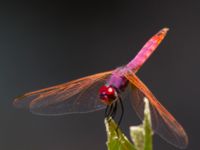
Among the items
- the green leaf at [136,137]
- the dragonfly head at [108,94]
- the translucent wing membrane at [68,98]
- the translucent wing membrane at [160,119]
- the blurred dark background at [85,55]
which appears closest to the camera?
the green leaf at [136,137]

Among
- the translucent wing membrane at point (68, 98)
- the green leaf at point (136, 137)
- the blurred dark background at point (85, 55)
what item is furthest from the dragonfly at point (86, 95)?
the blurred dark background at point (85, 55)

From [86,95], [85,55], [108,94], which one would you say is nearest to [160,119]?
[108,94]

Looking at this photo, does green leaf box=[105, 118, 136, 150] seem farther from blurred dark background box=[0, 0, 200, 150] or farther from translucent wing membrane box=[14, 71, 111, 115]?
blurred dark background box=[0, 0, 200, 150]

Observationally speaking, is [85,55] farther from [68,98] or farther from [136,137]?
[136,137]

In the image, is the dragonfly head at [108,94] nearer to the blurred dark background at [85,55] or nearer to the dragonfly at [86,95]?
the dragonfly at [86,95]

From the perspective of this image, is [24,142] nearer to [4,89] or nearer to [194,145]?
[4,89]

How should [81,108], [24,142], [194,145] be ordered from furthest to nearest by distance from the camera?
Answer: 1. [24,142]
2. [194,145]
3. [81,108]

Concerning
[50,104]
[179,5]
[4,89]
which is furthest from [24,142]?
[50,104]
